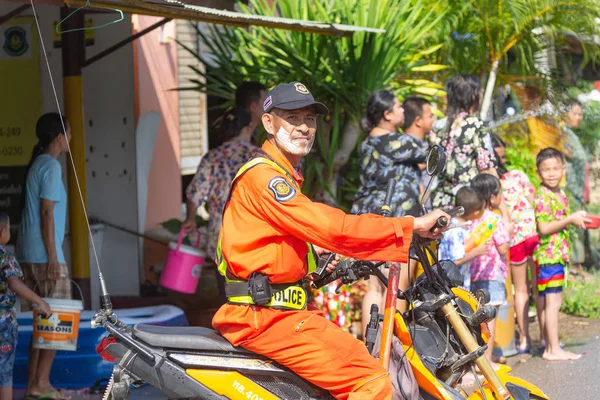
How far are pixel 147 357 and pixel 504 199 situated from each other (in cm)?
419

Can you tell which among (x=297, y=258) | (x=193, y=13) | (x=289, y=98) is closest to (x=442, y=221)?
(x=297, y=258)

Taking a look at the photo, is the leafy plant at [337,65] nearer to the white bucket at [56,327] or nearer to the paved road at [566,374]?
the paved road at [566,374]

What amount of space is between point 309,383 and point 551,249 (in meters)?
3.96

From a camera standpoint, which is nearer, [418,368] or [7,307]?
[418,368]

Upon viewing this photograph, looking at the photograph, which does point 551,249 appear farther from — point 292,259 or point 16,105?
point 16,105

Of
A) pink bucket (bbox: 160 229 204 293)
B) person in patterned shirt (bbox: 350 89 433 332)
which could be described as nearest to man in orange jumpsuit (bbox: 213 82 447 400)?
person in patterned shirt (bbox: 350 89 433 332)

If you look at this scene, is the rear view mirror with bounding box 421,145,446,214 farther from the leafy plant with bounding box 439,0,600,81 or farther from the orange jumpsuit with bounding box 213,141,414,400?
the leafy plant with bounding box 439,0,600,81

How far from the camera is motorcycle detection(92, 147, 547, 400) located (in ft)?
12.1

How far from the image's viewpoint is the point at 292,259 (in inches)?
148

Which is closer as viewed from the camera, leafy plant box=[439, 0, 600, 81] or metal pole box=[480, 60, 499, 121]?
leafy plant box=[439, 0, 600, 81]

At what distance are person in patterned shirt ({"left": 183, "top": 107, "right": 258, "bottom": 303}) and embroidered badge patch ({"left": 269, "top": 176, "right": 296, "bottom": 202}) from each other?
3.60 meters

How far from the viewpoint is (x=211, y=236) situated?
742 cm

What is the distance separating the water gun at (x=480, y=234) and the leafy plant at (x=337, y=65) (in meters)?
1.76

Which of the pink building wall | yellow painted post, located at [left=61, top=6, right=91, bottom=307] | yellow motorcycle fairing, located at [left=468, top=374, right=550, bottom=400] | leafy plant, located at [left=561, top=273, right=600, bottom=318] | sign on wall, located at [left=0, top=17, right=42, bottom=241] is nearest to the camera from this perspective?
yellow motorcycle fairing, located at [left=468, top=374, right=550, bottom=400]
